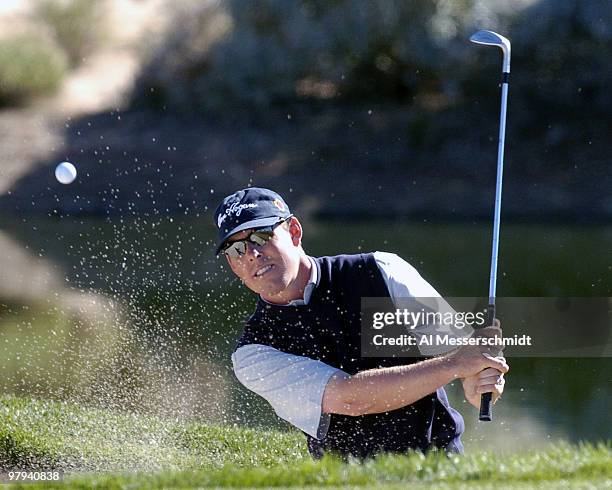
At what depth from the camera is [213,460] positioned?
19.8 feet

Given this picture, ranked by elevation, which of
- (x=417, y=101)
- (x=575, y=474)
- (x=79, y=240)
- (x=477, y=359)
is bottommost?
(x=575, y=474)

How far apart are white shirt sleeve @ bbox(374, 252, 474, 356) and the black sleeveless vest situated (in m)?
0.04

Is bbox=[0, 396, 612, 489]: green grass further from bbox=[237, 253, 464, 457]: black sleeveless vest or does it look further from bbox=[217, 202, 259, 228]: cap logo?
bbox=[217, 202, 259, 228]: cap logo

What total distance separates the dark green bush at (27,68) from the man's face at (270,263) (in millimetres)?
22975

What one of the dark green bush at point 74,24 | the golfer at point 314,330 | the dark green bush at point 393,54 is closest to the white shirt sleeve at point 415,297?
the golfer at point 314,330

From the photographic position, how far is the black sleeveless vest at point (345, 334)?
168 inches

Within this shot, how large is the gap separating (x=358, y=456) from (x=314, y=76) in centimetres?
1892

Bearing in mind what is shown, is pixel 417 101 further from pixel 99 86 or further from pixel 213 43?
pixel 99 86

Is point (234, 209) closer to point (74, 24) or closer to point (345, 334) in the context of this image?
point (345, 334)

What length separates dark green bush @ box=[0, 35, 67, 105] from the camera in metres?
26.3

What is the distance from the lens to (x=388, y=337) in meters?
4.29

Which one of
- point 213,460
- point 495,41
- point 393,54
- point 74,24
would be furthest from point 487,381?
point 74,24

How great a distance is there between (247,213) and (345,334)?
1.89 ft

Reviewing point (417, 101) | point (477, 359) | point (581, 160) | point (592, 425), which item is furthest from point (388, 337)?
point (417, 101)
